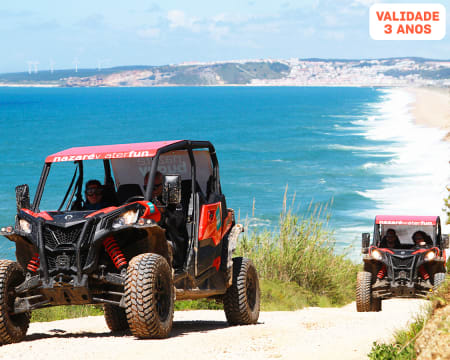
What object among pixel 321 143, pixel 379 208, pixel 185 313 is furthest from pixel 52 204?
pixel 321 143

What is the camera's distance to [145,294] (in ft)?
25.3

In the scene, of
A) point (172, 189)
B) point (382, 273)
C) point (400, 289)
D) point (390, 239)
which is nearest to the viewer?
→ point (172, 189)

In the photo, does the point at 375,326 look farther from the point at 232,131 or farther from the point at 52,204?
the point at 232,131

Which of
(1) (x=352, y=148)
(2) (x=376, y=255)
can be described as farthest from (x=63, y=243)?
(1) (x=352, y=148)

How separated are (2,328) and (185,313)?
502cm

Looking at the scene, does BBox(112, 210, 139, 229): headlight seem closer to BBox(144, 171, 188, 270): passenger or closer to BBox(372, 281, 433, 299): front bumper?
BBox(144, 171, 188, 270): passenger

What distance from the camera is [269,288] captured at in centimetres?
1510

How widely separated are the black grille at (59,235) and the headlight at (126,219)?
1.06ft

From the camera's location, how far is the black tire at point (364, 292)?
46.2ft

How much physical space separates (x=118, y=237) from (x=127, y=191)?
1365mm

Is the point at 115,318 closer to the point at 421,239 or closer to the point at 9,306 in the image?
the point at 9,306

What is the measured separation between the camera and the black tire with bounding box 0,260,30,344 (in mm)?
8125

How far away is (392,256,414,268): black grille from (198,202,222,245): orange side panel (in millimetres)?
5254

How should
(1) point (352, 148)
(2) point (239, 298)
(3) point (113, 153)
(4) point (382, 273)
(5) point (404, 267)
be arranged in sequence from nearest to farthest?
1. (3) point (113, 153)
2. (2) point (239, 298)
3. (5) point (404, 267)
4. (4) point (382, 273)
5. (1) point (352, 148)
